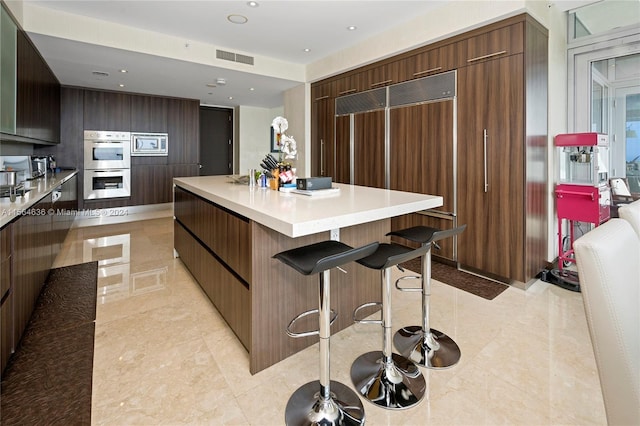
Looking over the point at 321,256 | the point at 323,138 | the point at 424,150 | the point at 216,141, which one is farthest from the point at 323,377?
the point at 216,141

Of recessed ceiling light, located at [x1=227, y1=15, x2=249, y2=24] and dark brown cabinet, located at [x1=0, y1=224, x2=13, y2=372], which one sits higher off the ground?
recessed ceiling light, located at [x1=227, y1=15, x2=249, y2=24]

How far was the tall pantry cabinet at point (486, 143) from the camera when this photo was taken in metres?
3.07

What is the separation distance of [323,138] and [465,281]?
10.8 feet

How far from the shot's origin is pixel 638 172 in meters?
3.40

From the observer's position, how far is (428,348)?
81.2 inches

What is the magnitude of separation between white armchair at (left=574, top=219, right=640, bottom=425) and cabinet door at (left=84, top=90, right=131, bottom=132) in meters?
7.61

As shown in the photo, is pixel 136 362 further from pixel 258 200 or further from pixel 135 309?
pixel 258 200

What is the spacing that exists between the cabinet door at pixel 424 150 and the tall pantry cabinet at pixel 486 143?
0.04 feet

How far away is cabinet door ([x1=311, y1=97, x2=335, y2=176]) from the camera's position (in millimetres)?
5365

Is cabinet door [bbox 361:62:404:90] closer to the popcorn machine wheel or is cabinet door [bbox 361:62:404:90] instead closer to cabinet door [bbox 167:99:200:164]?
the popcorn machine wheel

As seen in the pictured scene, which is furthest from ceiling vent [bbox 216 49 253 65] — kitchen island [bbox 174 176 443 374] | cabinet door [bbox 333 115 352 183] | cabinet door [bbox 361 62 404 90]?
kitchen island [bbox 174 176 443 374]

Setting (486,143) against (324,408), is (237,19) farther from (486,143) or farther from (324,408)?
(324,408)

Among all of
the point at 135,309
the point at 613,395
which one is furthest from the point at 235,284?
the point at 613,395

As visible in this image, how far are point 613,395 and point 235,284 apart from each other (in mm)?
1829
